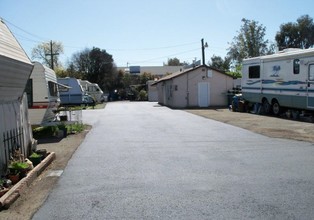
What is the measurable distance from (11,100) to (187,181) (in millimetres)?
4342

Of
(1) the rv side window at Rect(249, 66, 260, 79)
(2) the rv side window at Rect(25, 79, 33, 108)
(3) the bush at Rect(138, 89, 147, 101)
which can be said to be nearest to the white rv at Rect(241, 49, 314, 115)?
(1) the rv side window at Rect(249, 66, 260, 79)

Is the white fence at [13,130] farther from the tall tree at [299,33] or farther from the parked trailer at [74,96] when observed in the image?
the tall tree at [299,33]

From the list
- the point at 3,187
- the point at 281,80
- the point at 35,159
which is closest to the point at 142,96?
the point at 281,80

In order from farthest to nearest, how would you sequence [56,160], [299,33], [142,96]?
[299,33]
[142,96]
[56,160]

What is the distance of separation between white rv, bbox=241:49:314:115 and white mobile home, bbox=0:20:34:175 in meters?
14.9

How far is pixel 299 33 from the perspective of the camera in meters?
72.9

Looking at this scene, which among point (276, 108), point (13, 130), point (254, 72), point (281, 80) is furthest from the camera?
point (254, 72)

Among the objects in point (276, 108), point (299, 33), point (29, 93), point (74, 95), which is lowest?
point (276, 108)

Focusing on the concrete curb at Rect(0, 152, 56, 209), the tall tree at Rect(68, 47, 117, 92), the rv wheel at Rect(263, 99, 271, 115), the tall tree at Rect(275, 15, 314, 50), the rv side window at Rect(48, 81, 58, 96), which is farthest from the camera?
the tall tree at Rect(68, 47, 117, 92)

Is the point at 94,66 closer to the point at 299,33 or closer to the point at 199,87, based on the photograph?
the point at 299,33

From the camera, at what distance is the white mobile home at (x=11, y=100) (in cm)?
833

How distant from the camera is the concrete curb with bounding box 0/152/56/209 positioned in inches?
266

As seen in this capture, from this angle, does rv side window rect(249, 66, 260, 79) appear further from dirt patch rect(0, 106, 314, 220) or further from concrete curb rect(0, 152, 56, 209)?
concrete curb rect(0, 152, 56, 209)

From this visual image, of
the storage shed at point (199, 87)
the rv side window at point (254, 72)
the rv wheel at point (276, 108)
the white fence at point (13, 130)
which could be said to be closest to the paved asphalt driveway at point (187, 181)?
the white fence at point (13, 130)
